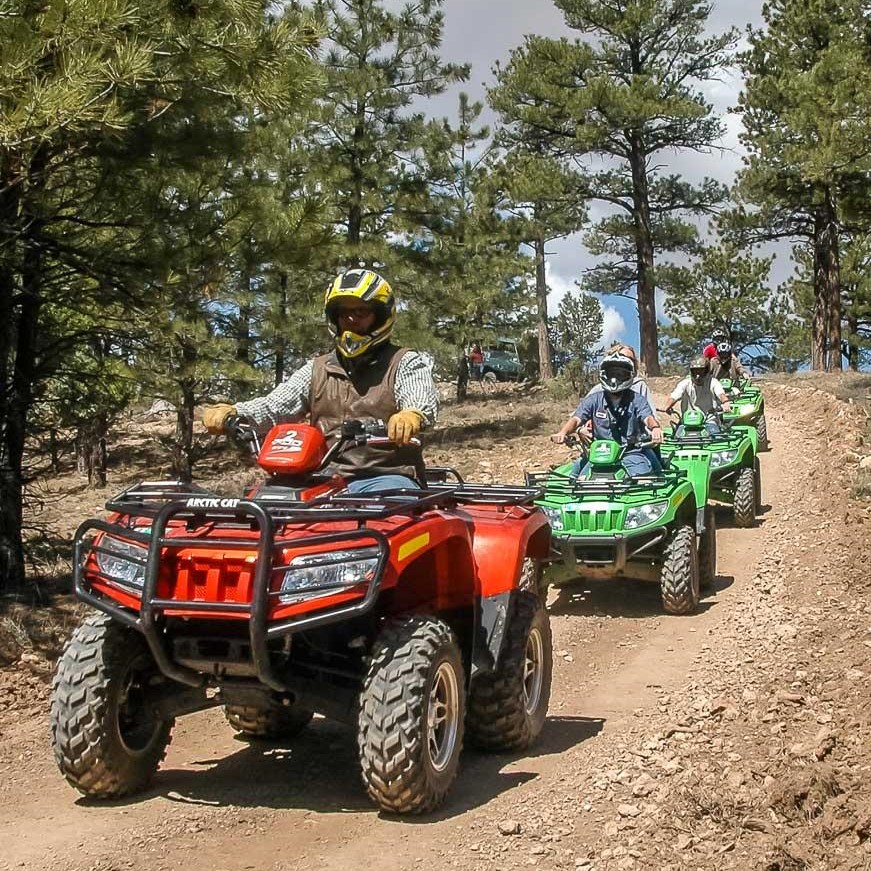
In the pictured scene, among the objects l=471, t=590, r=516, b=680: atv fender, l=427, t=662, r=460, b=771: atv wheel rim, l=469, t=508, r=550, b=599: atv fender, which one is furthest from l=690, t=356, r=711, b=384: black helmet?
l=427, t=662, r=460, b=771: atv wheel rim

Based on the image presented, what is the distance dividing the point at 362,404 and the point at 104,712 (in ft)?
6.39

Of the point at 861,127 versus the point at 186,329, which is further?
the point at 861,127

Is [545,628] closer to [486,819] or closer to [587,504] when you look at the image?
[486,819]

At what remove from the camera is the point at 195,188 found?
907cm

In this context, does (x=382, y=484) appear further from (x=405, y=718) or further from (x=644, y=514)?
(x=644, y=514)

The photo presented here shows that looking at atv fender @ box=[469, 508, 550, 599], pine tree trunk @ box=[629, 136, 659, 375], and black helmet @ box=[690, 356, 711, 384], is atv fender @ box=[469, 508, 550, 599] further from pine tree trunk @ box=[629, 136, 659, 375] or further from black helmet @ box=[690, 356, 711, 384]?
pine tree trunk @ box=[629, 136, 659, 375]

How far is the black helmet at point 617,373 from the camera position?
10.7m

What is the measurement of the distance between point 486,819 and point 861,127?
1860 centimetres

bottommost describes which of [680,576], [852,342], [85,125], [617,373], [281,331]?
[680,576]

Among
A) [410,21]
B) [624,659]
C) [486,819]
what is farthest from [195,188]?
[410,21]

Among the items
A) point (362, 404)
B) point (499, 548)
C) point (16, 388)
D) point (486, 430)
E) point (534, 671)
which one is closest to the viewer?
point (499, 548)

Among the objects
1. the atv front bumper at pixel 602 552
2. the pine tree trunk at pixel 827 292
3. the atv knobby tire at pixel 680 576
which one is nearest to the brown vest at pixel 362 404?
the atv front bumper at pixel 602 552

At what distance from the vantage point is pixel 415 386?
5.66 meters

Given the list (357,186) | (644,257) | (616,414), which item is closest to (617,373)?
(616,414)
